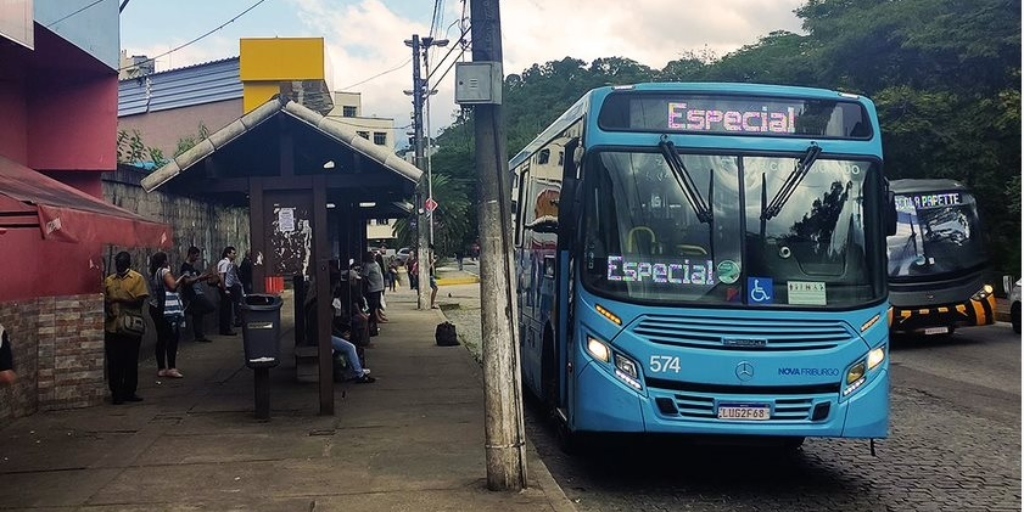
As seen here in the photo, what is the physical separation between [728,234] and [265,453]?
4198 millimetres

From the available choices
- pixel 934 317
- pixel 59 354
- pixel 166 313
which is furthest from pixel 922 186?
pixel 59 354

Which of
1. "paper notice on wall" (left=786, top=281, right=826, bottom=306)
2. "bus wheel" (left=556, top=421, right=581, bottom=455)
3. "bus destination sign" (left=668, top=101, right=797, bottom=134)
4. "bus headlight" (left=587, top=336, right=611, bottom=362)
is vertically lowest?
"bus wheel" (left=556, top=421, right=581, bottom=455)

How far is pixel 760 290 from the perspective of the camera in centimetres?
726

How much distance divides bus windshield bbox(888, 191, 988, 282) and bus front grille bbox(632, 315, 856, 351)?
11.0 m

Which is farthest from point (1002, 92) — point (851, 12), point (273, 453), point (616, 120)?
point (273, 453)

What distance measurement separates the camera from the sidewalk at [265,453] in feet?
22.3

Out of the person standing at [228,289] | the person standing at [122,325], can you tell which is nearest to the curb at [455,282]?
the person standing at [228,289]

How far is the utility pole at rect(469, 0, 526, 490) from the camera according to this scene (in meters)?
6.97

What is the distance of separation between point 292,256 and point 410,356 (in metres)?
5.86

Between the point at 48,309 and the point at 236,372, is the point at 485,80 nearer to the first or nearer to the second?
the point at 48,309

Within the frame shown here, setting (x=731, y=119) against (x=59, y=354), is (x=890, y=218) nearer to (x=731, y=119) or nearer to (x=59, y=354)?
(x=731, y=119)

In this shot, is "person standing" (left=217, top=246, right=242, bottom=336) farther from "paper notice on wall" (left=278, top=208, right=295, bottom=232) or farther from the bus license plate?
the bus license plate

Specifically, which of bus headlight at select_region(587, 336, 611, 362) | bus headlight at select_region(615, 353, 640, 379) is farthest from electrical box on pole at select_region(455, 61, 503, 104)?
bus headlight at select_region(615, 353, 640, 379)

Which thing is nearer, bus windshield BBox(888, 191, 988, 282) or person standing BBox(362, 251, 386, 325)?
bus windshield BBox(888, 191, 988, 282)
